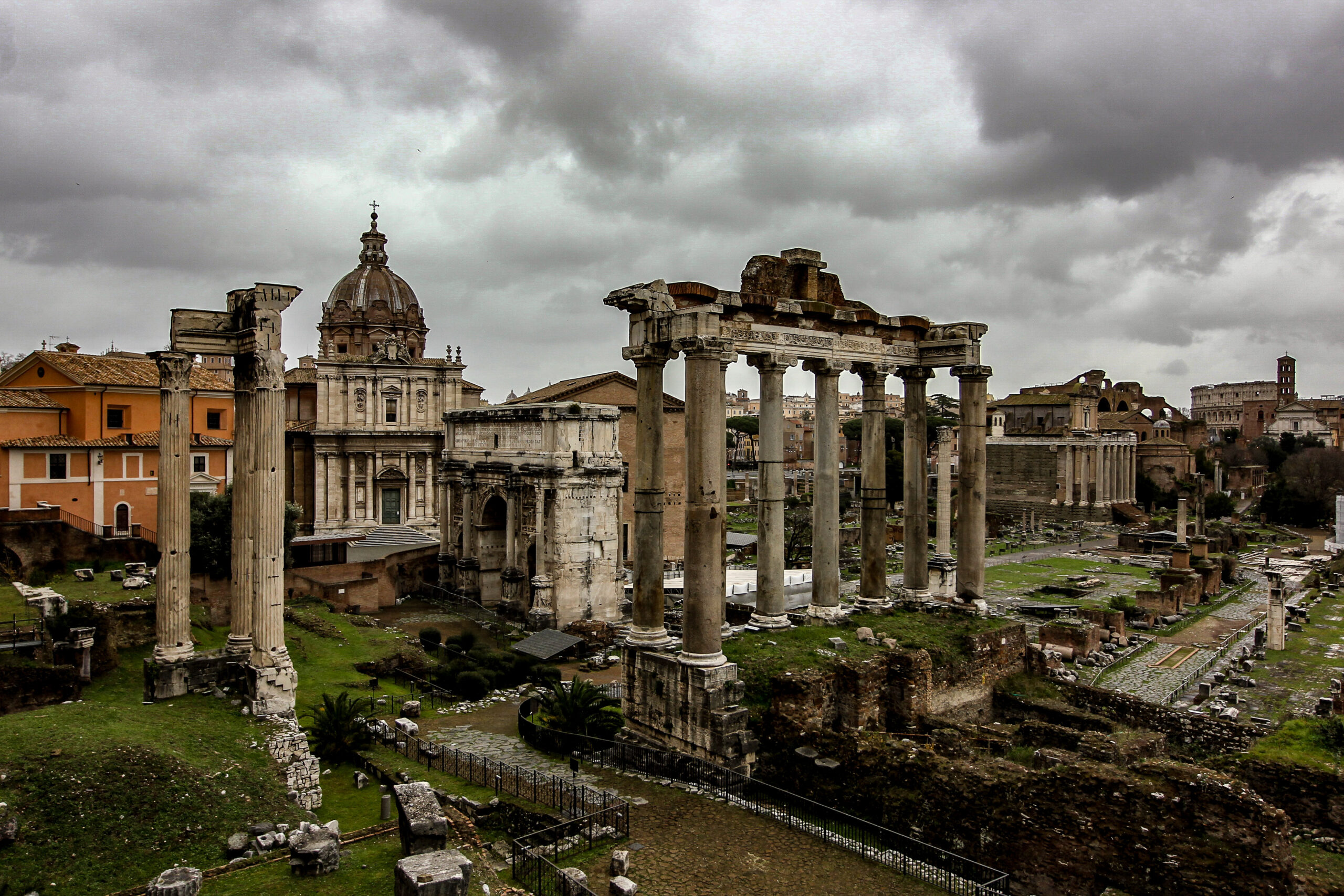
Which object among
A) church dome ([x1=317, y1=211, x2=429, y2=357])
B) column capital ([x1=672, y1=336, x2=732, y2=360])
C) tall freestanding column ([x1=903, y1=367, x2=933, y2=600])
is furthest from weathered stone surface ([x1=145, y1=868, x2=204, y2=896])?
church dome ([x1=317, y1=211, x2=429, y2=357])

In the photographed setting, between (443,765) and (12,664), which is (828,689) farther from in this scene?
(12,664)

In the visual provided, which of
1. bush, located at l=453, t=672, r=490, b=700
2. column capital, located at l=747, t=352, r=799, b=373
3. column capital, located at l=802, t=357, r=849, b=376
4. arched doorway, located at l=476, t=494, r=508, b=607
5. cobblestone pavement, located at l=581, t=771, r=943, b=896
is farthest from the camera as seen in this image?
arched doorway, located at l=476, t=494, r=508, b=607

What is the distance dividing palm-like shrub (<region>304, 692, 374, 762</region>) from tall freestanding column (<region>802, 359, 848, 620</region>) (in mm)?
8616

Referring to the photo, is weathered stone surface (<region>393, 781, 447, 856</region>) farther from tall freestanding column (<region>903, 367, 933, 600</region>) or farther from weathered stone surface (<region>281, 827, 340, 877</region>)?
tall freestanding column (<region>903, 367, 933, 600</region>)

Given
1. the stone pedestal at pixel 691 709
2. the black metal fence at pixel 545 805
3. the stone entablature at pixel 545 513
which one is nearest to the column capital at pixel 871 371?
the stone pedestal at pixel 691 709

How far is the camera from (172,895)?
7922 mm

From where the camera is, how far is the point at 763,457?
15.6 meters

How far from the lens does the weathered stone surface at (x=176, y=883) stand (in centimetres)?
794

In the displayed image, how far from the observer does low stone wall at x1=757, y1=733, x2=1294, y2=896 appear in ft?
28.6

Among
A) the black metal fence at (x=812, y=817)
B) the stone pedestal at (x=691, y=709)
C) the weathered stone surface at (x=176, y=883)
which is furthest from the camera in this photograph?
the stone pedestal at (x=691, y=709)

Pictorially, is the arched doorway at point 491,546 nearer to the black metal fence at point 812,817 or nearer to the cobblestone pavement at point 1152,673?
the black metal fence at point 812,817

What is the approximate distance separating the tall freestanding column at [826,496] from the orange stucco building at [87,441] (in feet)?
70.1

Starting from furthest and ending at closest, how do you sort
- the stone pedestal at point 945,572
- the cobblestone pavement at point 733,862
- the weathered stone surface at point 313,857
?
the stone pedestal at point 945,572 < the cobblestone pavement at point 733,862 < the weathered stone surface at point 313,857

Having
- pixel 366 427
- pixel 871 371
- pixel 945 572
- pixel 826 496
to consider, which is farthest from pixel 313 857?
pixel 366 427
